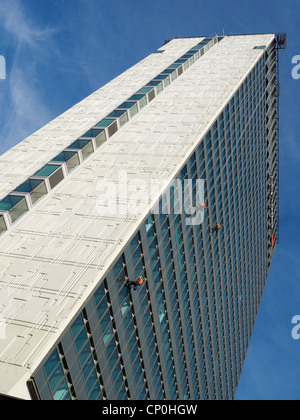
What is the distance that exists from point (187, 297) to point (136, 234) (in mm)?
20667

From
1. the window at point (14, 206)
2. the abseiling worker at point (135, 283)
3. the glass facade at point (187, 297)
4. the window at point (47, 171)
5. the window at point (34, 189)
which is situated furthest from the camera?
the window at point (47, 171)

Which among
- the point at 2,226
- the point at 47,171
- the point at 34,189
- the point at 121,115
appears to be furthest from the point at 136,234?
the point at 121,115

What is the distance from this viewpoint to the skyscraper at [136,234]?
98.4 ft

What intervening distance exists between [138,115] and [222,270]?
32348 millimetres

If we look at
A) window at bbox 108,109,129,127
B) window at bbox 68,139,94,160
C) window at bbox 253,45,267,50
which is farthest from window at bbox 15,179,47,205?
window at bbox 253,45,267,50

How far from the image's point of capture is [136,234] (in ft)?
124

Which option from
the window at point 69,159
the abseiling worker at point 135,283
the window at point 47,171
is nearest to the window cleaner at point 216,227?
the window at point 69,159

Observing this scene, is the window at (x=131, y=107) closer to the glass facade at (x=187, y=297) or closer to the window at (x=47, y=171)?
the glass facade at (x=187, y=297)

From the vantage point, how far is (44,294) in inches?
1185

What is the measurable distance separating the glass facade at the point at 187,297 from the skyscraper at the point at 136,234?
23cm

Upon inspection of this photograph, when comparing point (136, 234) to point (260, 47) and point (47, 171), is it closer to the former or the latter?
point (47, 171)

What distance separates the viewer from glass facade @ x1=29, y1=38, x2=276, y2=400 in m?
32.7
